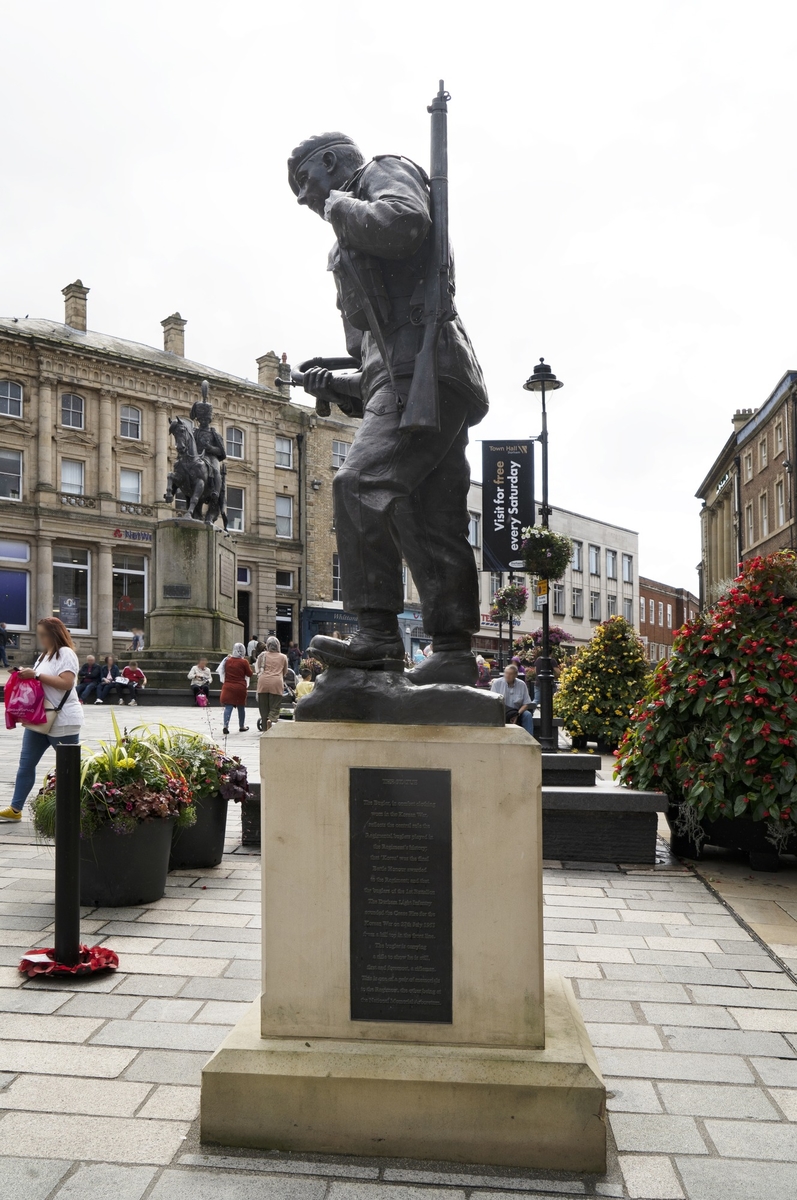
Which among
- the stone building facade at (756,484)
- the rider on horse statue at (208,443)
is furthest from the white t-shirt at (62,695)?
the stone building facade at (756,484)

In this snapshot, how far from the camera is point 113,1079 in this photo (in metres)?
3.02

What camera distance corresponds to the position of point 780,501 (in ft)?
136

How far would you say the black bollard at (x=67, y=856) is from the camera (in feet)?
13.2

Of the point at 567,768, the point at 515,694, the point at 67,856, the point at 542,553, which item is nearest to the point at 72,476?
the point at 542,553

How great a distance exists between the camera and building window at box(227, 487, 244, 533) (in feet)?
156

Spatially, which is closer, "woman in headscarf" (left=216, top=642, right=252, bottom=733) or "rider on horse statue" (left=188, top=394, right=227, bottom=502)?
"woman in headscarf" (left=216, top=642, right=252, bottom=733)

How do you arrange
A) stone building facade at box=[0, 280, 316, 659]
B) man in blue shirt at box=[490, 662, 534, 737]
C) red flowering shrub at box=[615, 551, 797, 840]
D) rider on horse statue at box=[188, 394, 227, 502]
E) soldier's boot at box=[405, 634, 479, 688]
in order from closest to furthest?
soldier's boot at box=[405, 634, 479, 688], red flowering shrub at box=[615, 551, 797, 840], man in blue shirt at box=[490, 662, 534, 737], rider on horse statue at box=[188, 394, 227, 502], stone building facade at box=[0, 280, 316, 659]

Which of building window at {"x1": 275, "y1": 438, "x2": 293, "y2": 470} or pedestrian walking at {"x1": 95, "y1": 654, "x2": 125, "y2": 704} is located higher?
building window at {"x1": 275, "y1": 438, "x2": 293, "y2": 470}

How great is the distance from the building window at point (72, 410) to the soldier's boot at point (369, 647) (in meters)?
41.8

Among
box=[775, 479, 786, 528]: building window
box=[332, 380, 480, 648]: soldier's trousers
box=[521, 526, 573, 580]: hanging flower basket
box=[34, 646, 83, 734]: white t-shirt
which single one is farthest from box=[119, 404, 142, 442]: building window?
box=[332, 380, 480, 648]: soldier's trousers

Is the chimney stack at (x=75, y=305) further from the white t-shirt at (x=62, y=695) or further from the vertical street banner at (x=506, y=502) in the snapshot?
the white t-shirt at (x=62, y=695)

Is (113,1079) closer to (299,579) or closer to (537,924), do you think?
(537,924)

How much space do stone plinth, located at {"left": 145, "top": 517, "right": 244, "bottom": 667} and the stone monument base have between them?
71.2 ft

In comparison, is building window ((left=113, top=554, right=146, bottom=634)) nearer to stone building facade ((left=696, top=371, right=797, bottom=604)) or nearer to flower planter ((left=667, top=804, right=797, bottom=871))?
stone building facade ((left=696, top=371, right=797, bottom=604))
